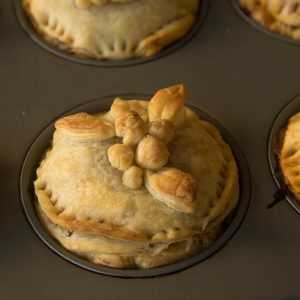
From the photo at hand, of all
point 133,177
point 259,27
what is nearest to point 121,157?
point 133,177

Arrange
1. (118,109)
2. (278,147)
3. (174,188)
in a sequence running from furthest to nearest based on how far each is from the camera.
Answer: (278,147) < (118,109) < (174,188)

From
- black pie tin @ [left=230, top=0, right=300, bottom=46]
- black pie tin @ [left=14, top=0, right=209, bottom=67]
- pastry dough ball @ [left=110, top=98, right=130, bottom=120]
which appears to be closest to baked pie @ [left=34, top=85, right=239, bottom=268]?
pastry dough ball @ [left=110, top=98, right=130, bottom=120]

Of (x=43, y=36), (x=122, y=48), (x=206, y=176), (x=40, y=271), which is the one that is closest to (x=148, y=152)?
(x=206, y=176)

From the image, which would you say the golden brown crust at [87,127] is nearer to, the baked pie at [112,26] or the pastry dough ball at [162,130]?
the pastry dough ball at [162,130]

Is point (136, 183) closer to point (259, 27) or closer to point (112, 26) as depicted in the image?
point (112, 26)

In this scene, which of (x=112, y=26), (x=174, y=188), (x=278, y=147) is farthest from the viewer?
(x=112, y=26)

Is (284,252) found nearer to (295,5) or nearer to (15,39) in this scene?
(295,5)
